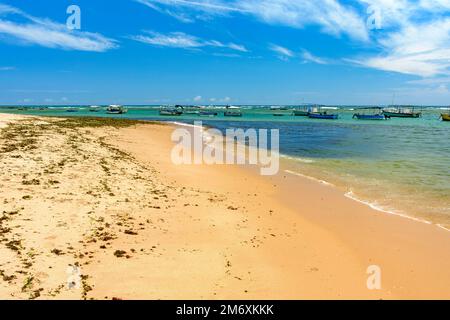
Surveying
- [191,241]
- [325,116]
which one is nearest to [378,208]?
[191,241]

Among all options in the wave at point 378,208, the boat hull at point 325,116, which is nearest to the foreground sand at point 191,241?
the wave at point 378,208

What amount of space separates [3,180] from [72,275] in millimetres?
6736

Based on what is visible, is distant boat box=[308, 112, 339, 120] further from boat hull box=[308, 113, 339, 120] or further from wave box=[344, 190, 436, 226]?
wave box=[344, 190, 436, 226]

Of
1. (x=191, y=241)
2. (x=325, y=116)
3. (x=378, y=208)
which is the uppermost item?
(x=325, y=116)

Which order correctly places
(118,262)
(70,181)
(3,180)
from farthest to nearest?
1. (70,181)
2. (3,180)
3. (118,262)

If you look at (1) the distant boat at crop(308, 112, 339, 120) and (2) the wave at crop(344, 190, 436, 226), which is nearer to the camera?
(2) the wave at crop(344, 190, 436, 226)

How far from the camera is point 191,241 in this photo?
926 cm

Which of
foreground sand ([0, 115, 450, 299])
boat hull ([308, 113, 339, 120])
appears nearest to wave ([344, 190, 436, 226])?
foreground sand ([0, 115, 450, 299])

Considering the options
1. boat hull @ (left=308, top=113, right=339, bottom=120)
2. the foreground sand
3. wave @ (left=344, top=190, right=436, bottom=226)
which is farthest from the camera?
boat hull @ (left=308, top=113, right=339, bottom=120)

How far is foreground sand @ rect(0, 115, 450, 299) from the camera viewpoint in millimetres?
6910

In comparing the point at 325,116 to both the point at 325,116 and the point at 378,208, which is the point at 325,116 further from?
the point at 378,208
